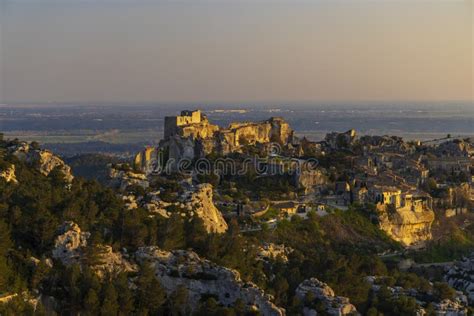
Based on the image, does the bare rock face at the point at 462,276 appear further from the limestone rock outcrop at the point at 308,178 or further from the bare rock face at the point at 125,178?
the bare rock face at the point at 125,178

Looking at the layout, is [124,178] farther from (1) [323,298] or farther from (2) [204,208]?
(1) [323,298]

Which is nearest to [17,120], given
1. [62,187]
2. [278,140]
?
[278,140]

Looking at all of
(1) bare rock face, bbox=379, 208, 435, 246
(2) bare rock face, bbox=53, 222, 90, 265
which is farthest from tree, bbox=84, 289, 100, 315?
(1) bare rock face, bbox=379, 208, 435, 246

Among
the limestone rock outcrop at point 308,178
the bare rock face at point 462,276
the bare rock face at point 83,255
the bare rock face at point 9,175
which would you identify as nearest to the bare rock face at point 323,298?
the bare rock face at point 83,255

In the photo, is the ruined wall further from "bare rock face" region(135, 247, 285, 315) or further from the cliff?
"bare rock face" region(135, 247, 285, 315)

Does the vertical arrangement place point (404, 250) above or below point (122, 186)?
below

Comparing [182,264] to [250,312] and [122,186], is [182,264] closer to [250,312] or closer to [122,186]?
[250,312]
